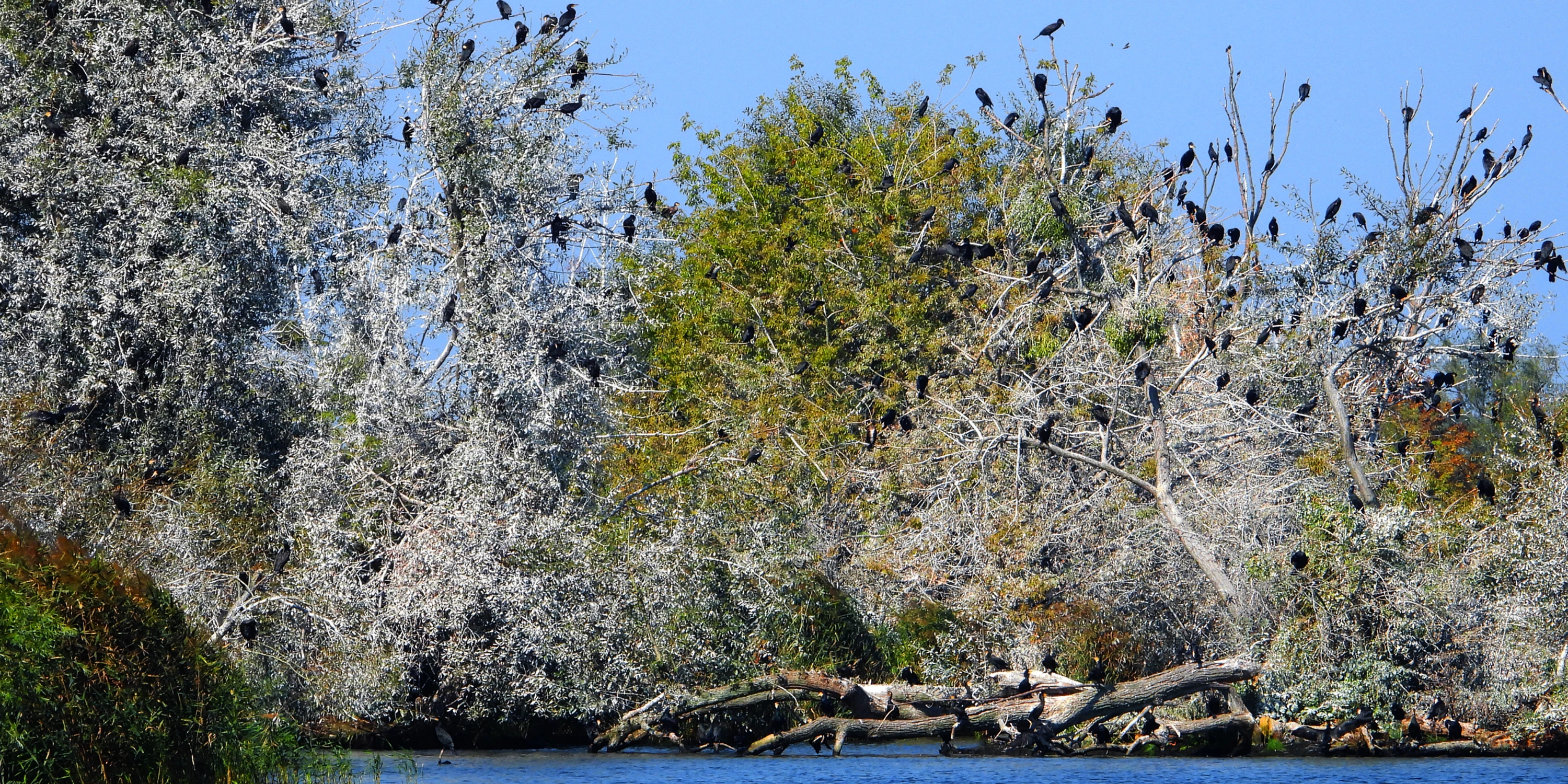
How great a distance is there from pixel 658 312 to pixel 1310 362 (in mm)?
14640

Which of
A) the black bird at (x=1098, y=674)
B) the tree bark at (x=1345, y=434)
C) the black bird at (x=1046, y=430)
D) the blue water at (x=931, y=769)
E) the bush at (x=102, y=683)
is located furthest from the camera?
the tree bark at (x=1345, y=434)

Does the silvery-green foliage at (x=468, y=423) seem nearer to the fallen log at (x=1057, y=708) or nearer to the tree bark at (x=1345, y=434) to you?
the fallen log at (x=1057, y=708)

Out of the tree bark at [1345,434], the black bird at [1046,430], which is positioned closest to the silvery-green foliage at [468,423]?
the black bird at [1046,430]

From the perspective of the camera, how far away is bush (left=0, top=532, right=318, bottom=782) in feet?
29.1

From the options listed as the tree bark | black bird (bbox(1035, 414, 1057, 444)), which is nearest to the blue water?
black bird (bbox(1035, 414, 1057, 444))

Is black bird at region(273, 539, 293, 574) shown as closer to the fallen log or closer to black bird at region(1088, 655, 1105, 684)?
the fallen log

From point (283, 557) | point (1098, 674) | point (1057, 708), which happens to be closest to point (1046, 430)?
point (1098, 674)

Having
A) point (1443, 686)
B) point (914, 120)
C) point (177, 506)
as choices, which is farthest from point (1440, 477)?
point (177, 506)

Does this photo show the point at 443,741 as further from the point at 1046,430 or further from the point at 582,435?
the point at 1046,430

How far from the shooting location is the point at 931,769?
17344 millimetres

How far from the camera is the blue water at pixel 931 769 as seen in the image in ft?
52.5

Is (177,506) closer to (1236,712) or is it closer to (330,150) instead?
(330,150)

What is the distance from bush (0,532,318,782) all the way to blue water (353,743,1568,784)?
5162 millimetres

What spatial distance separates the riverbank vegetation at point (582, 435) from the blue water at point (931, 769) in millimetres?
857
